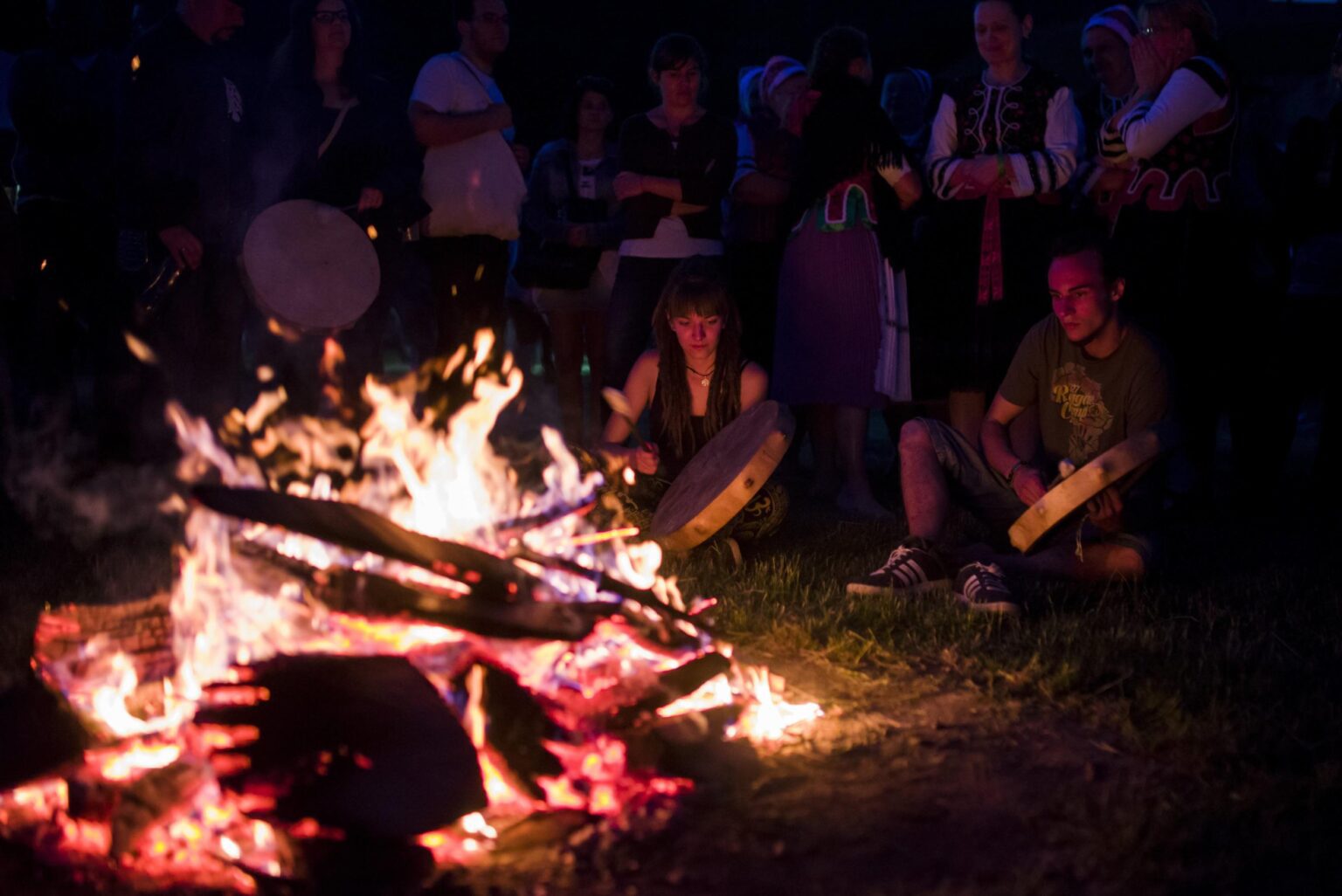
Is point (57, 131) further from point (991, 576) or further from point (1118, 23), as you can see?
point (1118, 23)

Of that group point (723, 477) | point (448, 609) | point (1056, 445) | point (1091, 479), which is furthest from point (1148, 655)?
point (448, 609)

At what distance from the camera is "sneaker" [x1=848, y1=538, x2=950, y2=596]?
4.79 m

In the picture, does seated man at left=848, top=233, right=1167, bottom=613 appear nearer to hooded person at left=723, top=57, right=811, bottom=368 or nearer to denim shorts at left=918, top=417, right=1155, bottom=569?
denim shorts at left=918, top=417, right=1155, bottom=569

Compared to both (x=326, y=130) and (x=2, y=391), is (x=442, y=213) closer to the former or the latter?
(x=326, y=130)

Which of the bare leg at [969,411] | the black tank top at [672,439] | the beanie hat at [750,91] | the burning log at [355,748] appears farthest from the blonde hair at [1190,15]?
the burning log at [355,748]

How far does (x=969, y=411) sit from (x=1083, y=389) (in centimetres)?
133

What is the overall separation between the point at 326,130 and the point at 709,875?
16.2 ft

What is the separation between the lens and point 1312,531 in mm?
6043

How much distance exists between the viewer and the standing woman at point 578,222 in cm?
716

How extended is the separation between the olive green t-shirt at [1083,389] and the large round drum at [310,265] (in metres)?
3.22

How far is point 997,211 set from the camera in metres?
6.16

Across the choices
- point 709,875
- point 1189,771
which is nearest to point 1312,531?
point 1189,771

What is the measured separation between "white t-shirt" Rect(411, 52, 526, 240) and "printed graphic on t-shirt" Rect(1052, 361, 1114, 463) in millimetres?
3166

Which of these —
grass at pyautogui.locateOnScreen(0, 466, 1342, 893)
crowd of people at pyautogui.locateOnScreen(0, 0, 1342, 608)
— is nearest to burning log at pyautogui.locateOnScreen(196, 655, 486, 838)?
grass at pyautogui.locateOnScreen(0, 466, 1342, 893)
